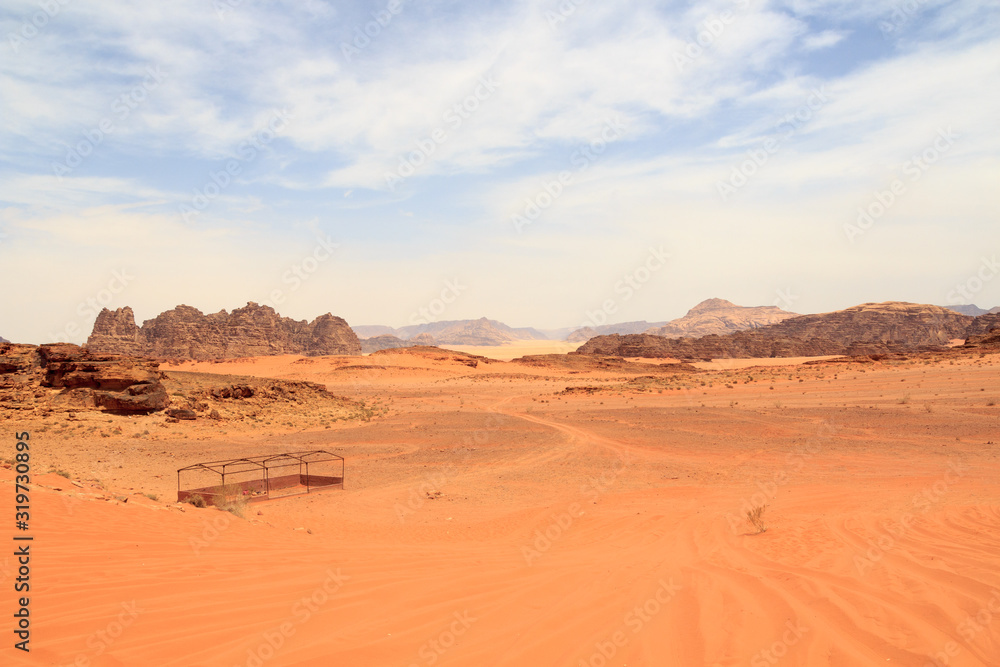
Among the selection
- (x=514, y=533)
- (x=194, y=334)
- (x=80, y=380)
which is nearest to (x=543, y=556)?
(x=514, y=533)

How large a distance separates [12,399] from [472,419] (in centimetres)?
1887

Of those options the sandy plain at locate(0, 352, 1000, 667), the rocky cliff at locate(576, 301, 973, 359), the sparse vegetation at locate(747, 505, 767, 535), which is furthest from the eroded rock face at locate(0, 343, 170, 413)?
the rocky cliff at locate(576, 301, 973, 359)

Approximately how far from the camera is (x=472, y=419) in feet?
90.0

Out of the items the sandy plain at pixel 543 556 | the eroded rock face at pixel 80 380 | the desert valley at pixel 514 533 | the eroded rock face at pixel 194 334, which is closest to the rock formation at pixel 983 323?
the desert valley at pixel 514 533

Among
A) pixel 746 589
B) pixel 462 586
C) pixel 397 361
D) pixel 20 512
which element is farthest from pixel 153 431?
pixel 397 361

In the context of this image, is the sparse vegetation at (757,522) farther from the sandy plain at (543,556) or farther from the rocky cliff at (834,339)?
the rocky cliff at (834,339)

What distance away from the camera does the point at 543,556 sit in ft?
25.6

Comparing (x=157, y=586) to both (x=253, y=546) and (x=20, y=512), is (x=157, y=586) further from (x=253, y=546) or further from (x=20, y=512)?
(x=20, y=512)

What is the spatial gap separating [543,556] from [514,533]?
79.4 inches

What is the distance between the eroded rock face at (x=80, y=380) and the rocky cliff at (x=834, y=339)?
61102mm

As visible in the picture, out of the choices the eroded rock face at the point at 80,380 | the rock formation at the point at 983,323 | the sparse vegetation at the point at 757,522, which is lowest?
the sparse vegetation at the point at 757,522

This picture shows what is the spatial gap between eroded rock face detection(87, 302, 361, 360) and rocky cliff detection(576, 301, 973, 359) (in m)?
42.5

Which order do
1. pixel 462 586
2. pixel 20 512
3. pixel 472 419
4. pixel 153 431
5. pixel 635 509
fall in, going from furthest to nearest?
pixel 472 419
pixel 153 431
pixel 635 509
pixel 20 512
pixel 462 586

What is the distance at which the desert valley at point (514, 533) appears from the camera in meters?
4.54
